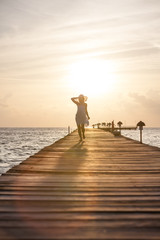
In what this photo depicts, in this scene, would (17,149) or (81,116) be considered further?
(17,149)

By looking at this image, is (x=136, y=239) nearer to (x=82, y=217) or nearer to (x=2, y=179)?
(x=82, y=217)

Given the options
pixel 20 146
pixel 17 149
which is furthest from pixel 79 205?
pixel 20 146

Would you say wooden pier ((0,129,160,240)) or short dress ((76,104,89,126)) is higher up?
short dress ((76,104,89,126))

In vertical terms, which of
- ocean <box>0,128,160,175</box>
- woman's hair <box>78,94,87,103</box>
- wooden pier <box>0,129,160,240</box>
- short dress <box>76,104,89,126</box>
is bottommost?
ocean <box>0,128,160,175</box>

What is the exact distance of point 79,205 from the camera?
3.51 m

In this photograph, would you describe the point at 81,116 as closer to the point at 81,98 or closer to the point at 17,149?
the point at 81,98

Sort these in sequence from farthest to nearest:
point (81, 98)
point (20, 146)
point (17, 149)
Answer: point (20, 146), point (17, 149), point (81, 98)

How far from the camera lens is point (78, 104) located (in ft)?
43.8

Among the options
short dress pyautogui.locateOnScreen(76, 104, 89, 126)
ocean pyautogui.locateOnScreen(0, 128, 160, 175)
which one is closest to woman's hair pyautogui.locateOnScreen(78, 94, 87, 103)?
short dress pyautogui.locateOnScreen(76, 104, 89, 126)

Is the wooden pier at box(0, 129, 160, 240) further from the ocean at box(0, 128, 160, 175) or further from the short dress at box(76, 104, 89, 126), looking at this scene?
the ocean at box(0, 128, 160, 175)

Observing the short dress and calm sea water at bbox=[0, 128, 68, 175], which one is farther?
calm sea water at bbox=[0, 128, 68, 175]

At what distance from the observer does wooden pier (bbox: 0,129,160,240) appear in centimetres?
269

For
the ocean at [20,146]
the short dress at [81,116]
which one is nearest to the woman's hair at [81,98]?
the short dress at [81,116]

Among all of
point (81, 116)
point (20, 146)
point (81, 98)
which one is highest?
point (81, 98)
